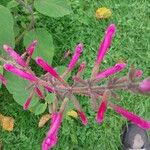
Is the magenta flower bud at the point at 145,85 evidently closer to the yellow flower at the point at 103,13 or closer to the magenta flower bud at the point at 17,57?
the magenta flower bud at the point at 17,57

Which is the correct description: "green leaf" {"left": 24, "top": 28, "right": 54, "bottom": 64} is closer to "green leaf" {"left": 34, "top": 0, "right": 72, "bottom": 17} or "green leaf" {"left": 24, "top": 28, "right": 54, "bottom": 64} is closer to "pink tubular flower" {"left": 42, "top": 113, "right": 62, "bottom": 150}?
"green leaf" {"left": 34, "top": 0, "right": 72, "bottom": 17}

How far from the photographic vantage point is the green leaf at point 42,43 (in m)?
2.32

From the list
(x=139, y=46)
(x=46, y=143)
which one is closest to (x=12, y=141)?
(x=139, y=46)

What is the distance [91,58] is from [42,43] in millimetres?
665

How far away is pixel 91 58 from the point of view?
294 centimetres

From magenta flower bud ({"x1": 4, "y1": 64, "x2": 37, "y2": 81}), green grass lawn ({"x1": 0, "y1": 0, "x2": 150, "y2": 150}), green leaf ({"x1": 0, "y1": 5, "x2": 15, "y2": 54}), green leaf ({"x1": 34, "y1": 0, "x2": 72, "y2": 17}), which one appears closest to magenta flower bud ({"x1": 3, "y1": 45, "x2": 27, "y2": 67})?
magenta flower bud ({"x1": 4, "y1": 64, "x2": 37, "y2": 81})

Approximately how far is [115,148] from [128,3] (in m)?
1.10

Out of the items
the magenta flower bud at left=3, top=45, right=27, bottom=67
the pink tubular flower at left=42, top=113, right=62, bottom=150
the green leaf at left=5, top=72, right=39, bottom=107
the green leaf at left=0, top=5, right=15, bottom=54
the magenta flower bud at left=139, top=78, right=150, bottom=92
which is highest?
the green leaf at left=0, top=5, right=15, bottom=54

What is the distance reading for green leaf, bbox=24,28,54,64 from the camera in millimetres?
2320

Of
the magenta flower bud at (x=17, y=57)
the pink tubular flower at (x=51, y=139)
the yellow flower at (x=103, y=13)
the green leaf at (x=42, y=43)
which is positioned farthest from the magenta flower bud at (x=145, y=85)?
the yellow flower at (x=103, y=13)

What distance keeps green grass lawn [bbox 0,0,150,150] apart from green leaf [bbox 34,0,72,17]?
0.62 m

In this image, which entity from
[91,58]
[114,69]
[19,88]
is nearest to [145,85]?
[114,69]

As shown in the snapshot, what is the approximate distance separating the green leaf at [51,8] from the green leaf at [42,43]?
19 centimetres

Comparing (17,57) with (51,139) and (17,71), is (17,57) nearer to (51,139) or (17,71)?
(17,71)
